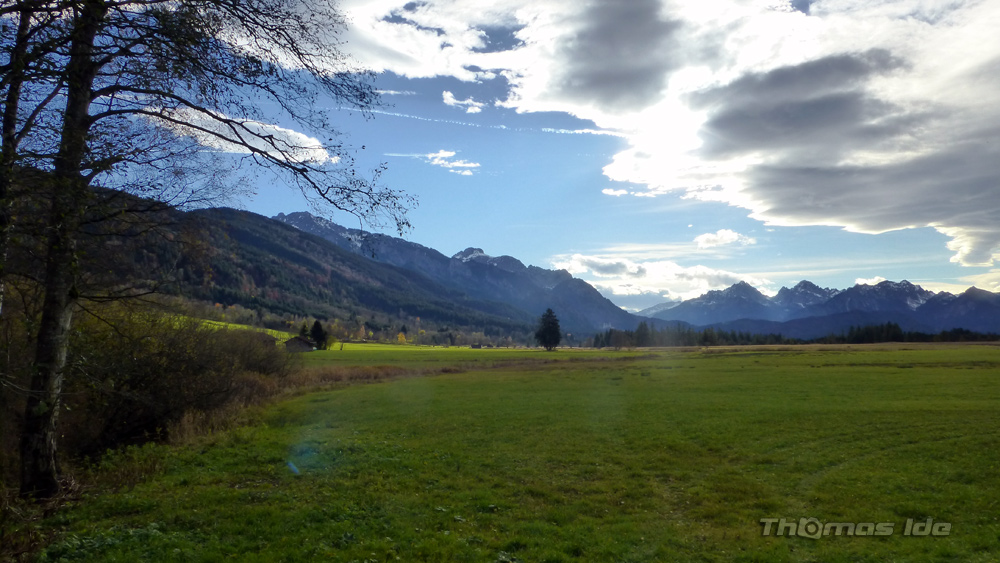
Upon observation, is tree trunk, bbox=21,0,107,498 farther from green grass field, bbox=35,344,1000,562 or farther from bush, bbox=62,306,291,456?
bush, bbox=62,306,291,456

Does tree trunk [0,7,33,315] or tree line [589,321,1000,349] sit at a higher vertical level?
tree trunk [0,7,33,315]

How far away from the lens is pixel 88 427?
61.3 feet

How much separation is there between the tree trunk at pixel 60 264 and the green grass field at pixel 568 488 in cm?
127

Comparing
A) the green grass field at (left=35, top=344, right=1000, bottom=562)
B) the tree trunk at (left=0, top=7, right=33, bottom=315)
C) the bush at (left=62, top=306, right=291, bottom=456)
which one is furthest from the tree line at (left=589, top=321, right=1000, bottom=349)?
the tree trunk at (left=0, top=7, right=33, bottom=315)

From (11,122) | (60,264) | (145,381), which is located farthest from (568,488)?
(145,381)

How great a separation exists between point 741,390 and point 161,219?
129ft

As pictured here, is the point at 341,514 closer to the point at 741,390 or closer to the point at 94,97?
the point at 94,97

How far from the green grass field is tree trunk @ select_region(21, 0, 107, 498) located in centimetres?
127

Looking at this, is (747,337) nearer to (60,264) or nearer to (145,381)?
(145,381)

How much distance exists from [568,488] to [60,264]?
1294 cm

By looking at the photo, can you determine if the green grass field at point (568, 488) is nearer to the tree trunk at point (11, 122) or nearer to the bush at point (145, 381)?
the bush at point (145, 381)

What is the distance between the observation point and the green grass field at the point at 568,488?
9.95 metres

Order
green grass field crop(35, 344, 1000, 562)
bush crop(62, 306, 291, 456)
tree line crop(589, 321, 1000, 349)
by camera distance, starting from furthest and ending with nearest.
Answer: tree line crop(589, 321, 1000, 349)
bush crop(62, 306, 291, 456)
green grass field crop(35, 344, 1000, 562)

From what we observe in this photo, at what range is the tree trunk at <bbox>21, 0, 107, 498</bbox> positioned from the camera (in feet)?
23.5
